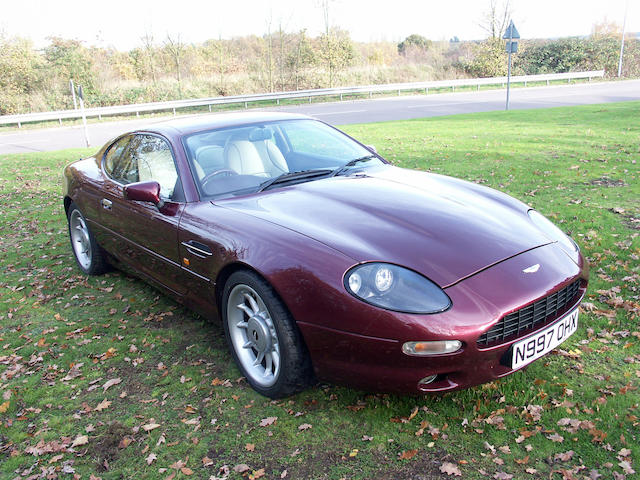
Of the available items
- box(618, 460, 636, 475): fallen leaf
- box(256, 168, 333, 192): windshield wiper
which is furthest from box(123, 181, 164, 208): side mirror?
box(618, 460, 636, 475): fallen leaf

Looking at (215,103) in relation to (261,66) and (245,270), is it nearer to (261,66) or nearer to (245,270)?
(261,66)

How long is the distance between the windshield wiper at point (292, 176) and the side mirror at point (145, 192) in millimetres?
687

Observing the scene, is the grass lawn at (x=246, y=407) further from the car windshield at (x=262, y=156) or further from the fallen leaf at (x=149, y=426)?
the car windshield at (x=262, y=156)

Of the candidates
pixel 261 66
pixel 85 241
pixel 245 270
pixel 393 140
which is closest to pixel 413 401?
pixel 245 270

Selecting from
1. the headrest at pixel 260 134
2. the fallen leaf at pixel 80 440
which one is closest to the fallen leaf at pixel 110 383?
the fallen leaf at pixel 80 440

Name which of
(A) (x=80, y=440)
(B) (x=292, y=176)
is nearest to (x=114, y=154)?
(B) (x=292, y=176)

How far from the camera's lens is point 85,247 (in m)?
5.49

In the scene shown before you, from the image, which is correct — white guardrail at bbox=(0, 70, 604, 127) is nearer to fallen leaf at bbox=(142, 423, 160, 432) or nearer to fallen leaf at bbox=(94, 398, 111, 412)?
fallen leaf at bbox=(94, 398, 111, 412)

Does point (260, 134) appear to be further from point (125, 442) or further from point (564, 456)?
point (564, 456)

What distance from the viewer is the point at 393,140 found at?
1262cm

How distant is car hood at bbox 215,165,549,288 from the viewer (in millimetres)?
2713

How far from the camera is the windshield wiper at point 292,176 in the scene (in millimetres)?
3691

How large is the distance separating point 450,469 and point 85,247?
4.35 metres

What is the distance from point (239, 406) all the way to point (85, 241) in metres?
3.16
